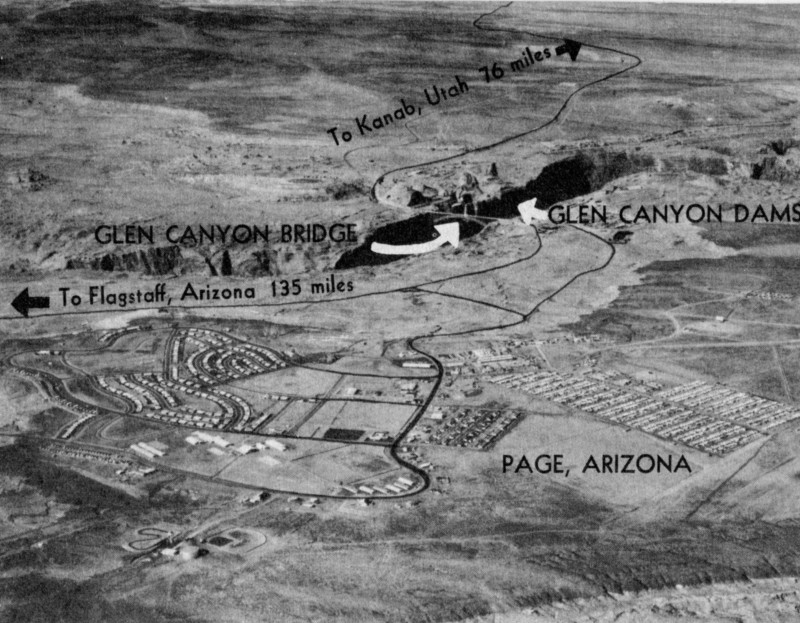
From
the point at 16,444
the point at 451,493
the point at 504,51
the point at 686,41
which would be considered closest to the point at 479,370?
the point at 451,493

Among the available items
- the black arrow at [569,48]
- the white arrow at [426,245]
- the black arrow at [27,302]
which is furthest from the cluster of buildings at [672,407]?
the black arrow at [569,48]

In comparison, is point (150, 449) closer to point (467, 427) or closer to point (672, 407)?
point (467, 427)

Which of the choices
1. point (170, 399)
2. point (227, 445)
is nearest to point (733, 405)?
point (227, 445)

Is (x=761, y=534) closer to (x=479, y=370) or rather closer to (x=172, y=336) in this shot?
(x=479, y=370)

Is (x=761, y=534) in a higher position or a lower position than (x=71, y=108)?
lower

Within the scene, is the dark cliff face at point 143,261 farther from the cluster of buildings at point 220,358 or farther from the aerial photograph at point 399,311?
the cluster of buildings at point 220,358

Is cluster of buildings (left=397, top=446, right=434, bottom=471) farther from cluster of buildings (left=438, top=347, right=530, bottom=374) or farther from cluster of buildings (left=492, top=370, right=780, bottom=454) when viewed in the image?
cluster of buildings (left=438, top=347, right=530, bottom=374)

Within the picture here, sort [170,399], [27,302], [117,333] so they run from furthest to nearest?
[27,302] < [117,333] < [170,399]
